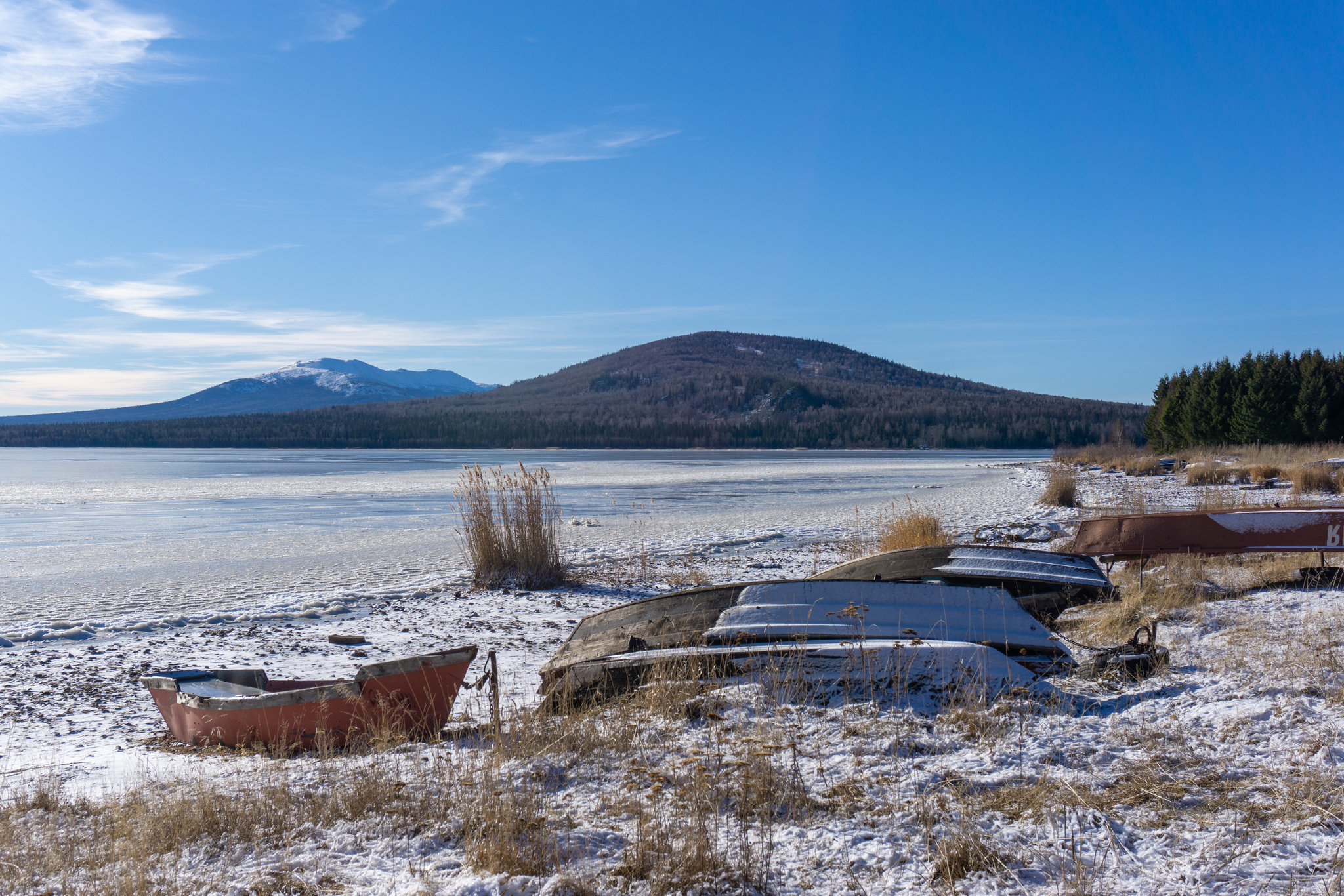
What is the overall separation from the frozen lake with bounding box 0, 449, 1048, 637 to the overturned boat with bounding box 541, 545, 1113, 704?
6.12 metres

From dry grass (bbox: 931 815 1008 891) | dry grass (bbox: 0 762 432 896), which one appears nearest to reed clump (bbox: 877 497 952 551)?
dry grass (bbox: 931 815 1008 891)

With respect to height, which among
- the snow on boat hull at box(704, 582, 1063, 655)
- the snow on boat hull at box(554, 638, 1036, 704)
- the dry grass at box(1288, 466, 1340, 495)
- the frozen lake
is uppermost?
the dry grass at box(1288, 466, 1340, 495)

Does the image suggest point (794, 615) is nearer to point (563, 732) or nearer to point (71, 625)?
point (563, 732)

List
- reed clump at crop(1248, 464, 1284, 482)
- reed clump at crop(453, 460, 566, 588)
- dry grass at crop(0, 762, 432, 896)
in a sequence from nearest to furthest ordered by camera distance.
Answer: dry grass at crop(0, 762, 432, 896), reed clump at crop(453, 460, 566, 588), reed clump at crop(1248, 464, 1284, 482)

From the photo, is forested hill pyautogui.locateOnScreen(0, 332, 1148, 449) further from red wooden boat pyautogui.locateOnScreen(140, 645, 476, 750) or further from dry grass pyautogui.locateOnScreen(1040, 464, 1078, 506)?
red wooden boat pyautogui.locateOnScreen(140, 645, 476, 750)

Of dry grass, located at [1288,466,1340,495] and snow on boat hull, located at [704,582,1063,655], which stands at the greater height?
dry grass, located at [1288,466,1340,495]

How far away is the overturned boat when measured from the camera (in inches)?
188

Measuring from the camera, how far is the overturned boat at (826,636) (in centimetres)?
477

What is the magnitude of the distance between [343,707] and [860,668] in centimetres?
329

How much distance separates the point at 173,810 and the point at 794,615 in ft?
12.2

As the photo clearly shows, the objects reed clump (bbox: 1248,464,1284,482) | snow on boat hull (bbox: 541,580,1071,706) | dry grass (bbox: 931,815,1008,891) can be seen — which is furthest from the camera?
reed clump (bbox: 1248,464,1284,482)

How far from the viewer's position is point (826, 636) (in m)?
5.39

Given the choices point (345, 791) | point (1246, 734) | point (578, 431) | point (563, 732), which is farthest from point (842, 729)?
point (578, 431)

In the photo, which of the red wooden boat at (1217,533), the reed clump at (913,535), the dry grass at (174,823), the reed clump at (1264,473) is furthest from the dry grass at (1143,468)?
the dry grass at (174,823)
